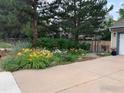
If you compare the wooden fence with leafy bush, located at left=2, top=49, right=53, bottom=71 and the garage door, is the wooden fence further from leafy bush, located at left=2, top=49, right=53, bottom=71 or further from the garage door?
leafy bush, located at left=2, top=49, right=53, bottom=71

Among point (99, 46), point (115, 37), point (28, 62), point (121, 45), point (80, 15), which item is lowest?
point (99, 46)

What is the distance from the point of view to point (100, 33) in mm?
23656

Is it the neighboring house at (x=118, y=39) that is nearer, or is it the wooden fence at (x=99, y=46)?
the neighboring house at (x=118, y=39)

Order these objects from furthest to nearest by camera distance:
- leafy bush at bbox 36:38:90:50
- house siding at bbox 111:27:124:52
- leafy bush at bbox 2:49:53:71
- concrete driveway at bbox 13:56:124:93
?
leafy bush at bbox 36:38:90:50
house siding at bbox 111:27:124:52
leafy bush at bbox 2:49:53:71
concrete driveway at bbox 13:56:124:93

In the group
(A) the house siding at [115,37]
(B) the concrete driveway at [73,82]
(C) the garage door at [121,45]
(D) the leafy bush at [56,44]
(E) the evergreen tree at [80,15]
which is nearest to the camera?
(B) the concrete driveway at [73,82]

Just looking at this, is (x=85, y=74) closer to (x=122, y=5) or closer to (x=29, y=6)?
(x=29, y=6)

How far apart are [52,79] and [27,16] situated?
37.8ft

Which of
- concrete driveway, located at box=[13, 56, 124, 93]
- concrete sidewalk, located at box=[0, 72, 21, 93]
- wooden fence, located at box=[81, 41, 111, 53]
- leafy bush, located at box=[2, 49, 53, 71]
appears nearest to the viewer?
concrete driveway, located at box=[13, 56, 124, 93]

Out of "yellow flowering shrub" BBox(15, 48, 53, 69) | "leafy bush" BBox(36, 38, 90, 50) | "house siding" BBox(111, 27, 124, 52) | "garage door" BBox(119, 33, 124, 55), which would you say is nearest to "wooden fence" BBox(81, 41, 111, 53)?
"leafy bush" BBox(36, 38, 90, 50)

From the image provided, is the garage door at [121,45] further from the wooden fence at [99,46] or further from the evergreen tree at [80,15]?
the evergreen tree at [80,15]

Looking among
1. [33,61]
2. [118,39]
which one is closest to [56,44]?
[118,39]

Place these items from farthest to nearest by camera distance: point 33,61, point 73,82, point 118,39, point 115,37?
1. point 115,37
2. point 118,39
3. point 33,61
4. point 73,82

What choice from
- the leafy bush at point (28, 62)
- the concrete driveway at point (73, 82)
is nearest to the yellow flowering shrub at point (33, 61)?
the leafy bush at point (28, 62)

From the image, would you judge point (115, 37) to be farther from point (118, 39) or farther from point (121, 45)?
point (121, 45)
